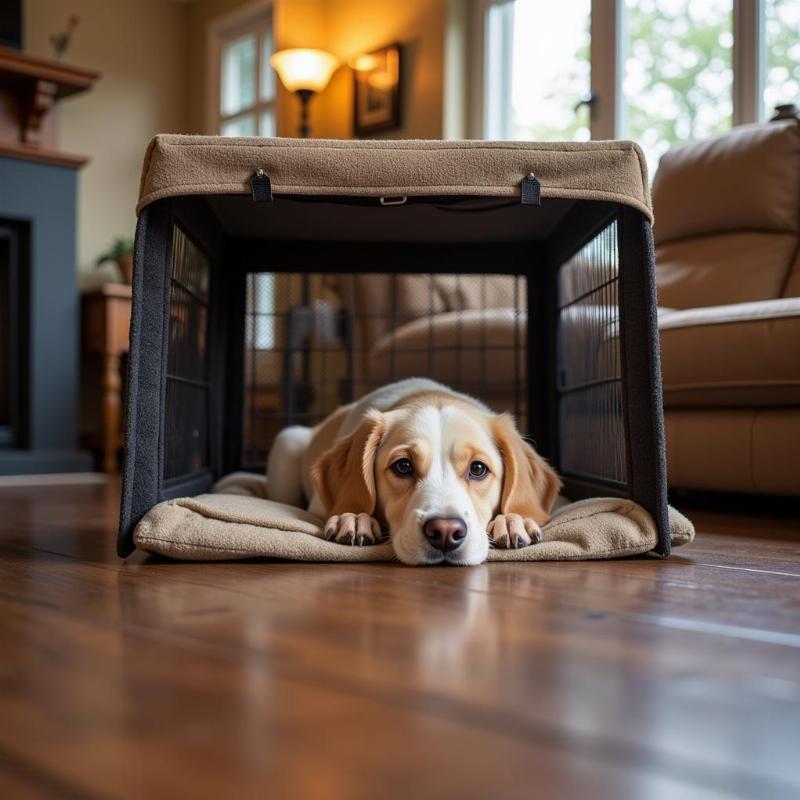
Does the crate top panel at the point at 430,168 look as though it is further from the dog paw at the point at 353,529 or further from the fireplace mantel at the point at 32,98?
the fireplace mantel at the point at 32,98

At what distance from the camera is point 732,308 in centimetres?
248

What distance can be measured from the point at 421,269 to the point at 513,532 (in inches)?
40.5

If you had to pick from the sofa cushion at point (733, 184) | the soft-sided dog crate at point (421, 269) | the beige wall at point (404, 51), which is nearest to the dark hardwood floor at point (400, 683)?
the soft-sided dog crate at point (421, 269)

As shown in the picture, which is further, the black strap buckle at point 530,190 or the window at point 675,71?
the window at point 675,71

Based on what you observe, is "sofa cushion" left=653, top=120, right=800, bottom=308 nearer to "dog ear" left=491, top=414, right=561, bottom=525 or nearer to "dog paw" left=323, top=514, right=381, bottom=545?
"dog ear" left=491, top=414, right=561, bottom=525

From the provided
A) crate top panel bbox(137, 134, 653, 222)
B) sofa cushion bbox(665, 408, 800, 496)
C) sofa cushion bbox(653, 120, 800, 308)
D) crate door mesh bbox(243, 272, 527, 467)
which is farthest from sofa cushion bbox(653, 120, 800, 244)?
crate top panel bbox(137, 134, 653, 222)

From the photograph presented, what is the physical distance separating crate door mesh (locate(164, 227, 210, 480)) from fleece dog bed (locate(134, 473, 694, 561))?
254 millimetres

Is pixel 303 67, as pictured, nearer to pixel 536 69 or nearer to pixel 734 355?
pixel 536 69

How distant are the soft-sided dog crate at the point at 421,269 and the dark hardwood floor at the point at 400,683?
0.36 m

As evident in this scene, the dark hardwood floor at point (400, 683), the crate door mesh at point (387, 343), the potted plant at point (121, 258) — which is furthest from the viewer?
the potted plant at point (121, 258)

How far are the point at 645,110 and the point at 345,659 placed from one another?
4.00m

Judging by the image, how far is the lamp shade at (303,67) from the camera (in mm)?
5152

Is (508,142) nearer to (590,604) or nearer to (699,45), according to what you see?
(590,604)

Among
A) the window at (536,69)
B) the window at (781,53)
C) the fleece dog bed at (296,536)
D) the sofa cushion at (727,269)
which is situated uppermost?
the window at (536,69)
